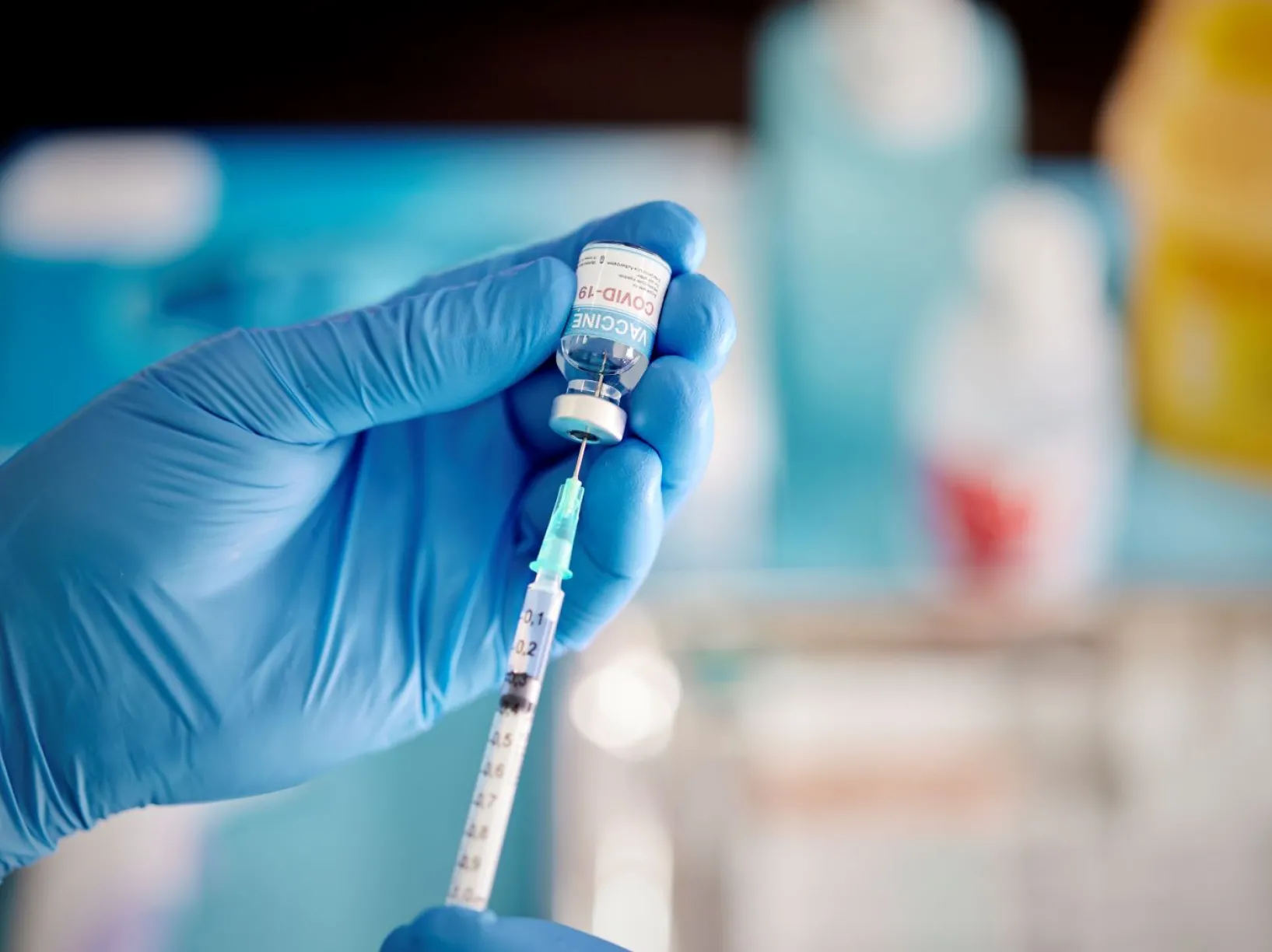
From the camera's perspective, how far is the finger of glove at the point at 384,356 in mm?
784

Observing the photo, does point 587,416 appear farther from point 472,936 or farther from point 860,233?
point 860,233

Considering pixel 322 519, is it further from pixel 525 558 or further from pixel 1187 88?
pixel 1187 88

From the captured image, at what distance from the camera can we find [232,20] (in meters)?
2.07

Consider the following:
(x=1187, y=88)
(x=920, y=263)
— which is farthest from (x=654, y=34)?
(x=1187, y=88)

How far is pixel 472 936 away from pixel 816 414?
126 centimetres

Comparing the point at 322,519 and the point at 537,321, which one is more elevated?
the point at 537,321

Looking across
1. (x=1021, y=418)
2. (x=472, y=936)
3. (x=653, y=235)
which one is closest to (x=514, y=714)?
(x=472, y=936)

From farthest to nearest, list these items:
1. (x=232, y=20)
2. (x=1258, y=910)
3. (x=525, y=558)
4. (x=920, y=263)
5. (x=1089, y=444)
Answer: (x=232, y=20), (x=920, y=263), (x=1089, y=444), (x=1258, y=910), (x=525, y=558)

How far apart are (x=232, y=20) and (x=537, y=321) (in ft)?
5.39

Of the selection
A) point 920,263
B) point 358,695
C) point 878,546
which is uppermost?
point 920,263

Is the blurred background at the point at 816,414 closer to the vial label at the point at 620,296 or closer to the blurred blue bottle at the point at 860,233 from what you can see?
the blurred blue bottle at the point at 860,233

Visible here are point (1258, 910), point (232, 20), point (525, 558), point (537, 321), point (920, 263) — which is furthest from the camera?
point (232, 20)

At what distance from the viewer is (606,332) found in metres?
0.76

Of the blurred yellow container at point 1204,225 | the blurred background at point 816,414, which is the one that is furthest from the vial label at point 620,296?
the blurred yellow container at point 1204,225
